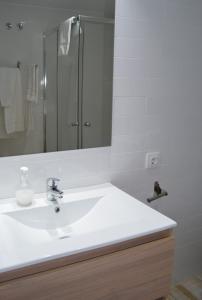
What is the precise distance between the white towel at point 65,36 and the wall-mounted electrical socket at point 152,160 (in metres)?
0.75

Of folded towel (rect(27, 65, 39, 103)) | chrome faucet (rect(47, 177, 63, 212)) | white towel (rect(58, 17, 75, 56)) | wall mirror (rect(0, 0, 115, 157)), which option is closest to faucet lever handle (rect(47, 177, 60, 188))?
chrome faucet (rect(47, 177, 63, 212))

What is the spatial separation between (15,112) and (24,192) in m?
0.37

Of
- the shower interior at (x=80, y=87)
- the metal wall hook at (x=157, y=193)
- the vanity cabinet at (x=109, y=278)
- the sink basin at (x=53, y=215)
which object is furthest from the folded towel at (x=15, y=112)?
the metal wall hook at (x=157, y=193)

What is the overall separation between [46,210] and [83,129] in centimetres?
46

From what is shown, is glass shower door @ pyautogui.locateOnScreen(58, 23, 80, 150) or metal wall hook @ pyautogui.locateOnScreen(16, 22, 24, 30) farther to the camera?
glass shower door @ pyautogui.locateOnScreen(58, 23, 80, 150)

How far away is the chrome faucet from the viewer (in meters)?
1.41

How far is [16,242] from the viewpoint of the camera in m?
1.12

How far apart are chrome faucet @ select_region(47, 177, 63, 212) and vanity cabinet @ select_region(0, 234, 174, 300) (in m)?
0.40

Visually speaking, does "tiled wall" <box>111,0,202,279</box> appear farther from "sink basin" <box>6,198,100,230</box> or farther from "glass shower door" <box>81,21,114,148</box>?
"sink basin" <box>6,198,100,230</box>

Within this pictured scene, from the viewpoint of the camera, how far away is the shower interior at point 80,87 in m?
1.46

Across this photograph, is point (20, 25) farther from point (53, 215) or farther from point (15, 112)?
point (53, 215)

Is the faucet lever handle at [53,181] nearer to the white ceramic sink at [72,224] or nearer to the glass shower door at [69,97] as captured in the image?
the white ceramic sink at [72,224]

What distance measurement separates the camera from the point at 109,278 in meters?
1.11

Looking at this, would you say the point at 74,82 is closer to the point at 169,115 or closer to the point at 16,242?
the point at 169,115
